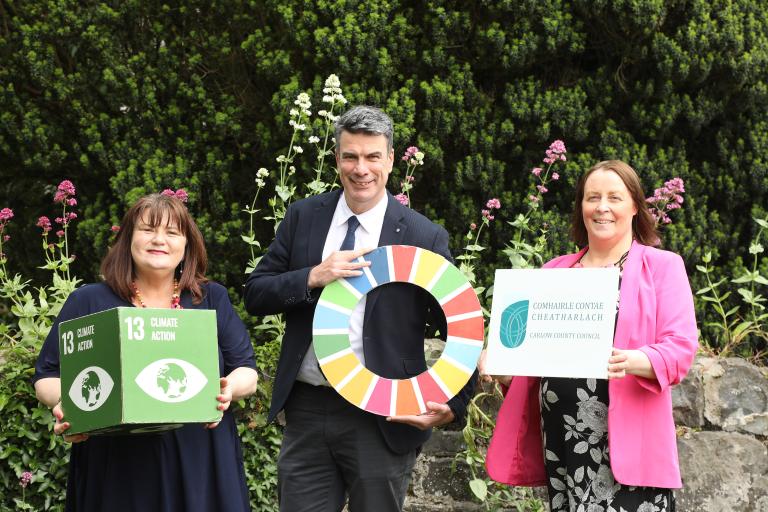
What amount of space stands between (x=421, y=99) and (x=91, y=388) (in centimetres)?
364

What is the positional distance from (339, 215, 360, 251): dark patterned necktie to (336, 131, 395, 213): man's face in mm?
81

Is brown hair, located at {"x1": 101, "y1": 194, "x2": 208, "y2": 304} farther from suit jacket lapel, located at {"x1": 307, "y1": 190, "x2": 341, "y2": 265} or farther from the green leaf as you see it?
the green leaf

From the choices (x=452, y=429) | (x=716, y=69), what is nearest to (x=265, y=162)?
(x=452, y=429)

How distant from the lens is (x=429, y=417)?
3.31 m

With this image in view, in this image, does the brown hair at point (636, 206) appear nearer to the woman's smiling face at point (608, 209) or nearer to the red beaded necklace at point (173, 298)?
the woman's smiling face at point (608, 209)

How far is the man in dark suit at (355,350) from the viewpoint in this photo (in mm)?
3328

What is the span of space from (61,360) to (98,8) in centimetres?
386

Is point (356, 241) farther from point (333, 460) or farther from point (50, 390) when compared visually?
point (50, 390)

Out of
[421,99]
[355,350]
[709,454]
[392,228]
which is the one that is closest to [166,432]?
[355,350]

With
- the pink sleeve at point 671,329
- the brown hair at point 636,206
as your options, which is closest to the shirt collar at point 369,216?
the brown hair at point 636,206

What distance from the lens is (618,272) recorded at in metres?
3.16

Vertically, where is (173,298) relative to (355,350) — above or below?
above

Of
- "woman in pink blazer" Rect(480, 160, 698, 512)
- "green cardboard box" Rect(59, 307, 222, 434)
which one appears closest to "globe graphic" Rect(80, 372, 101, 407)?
"green cardboard box" Rect(59, 307, 222, 434)

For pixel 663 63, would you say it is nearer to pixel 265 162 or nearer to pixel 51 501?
Answer: pixel 265 162
